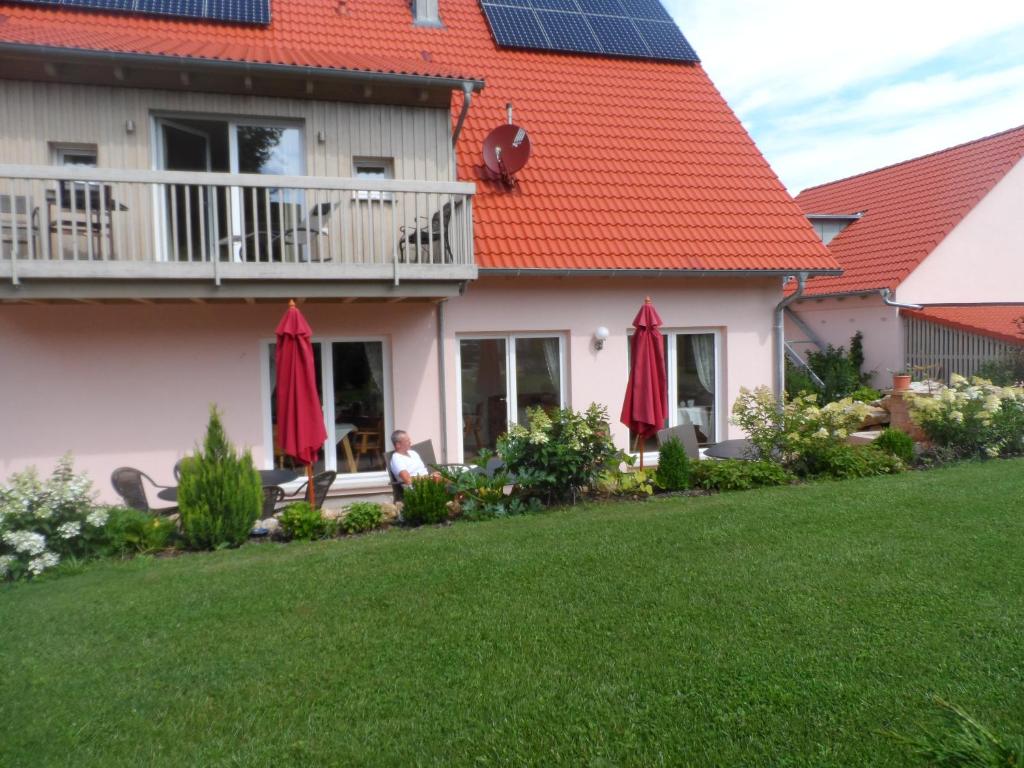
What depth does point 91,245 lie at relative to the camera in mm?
8586

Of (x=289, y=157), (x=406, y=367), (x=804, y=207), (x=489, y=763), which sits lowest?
(x=489, y=763)

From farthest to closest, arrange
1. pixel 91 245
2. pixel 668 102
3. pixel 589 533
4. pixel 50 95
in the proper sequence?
pixel 668 102, pixel 50 95, pixel 91 245, pixel 589 533

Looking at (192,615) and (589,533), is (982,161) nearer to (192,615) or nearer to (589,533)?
(589,533)

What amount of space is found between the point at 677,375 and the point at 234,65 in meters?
7.34

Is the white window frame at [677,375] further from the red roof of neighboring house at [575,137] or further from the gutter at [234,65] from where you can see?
the gutter at [234,65]

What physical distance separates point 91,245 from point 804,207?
20938 millimetres

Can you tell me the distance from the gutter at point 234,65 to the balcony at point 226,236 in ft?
4.54

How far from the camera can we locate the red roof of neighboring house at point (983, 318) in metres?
15.9

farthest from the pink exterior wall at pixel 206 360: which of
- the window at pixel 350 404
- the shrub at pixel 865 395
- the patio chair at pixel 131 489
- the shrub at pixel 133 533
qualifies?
the shrub at pixel 865 395

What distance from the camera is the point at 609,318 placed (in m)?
11.7

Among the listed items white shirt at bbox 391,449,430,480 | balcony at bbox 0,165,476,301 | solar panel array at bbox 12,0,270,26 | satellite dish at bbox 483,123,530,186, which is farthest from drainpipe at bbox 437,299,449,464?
solar panel array at bbox 12,0,270,26

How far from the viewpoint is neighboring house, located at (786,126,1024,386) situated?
16.7m

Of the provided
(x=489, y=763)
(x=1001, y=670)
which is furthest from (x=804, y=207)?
(x=489, y=763)

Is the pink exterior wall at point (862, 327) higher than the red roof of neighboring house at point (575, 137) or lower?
lower
